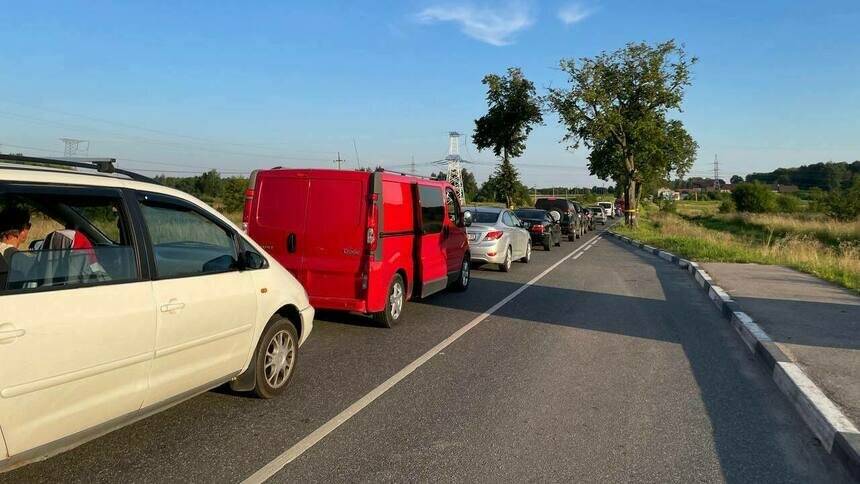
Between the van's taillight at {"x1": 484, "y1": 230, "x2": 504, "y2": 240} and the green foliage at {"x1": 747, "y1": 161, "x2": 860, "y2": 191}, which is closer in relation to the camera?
the van's taillight at {"x1": 484, "y1": 230, "x2": 504, "y2": 240}

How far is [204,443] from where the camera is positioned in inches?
162

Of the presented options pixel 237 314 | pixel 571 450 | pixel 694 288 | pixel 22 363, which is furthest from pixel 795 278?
pixel 22 363

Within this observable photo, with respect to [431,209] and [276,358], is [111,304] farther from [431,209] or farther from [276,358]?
[431,209]

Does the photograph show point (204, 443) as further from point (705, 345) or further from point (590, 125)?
point (590, 125)

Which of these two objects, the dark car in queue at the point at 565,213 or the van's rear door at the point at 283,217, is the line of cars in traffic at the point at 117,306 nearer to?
the van's rear door at the point at 283,217

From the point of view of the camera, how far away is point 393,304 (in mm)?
8016

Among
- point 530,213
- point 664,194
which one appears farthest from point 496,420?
point 664,194

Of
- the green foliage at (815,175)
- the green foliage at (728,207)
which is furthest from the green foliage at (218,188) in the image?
the green foliage at (815,175)

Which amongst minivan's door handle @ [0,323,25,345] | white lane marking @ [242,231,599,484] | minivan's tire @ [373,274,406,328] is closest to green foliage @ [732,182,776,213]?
minivan's tire @ [373,274,406,328]

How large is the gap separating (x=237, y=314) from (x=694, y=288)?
10587 mm

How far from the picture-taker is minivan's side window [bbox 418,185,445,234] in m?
8.86

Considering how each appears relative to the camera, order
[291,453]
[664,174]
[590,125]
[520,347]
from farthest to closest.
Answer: [664,174] → [590,125] → [520,347] → [291,453]

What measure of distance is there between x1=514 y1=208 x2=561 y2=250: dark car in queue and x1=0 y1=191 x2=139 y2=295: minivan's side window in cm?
Answer: 1900

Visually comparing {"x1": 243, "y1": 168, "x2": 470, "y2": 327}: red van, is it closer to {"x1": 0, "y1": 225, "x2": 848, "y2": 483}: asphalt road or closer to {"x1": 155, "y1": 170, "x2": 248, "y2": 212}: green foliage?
{"x1": 0, "y1": 225, "x2": 848, "y2": 483}: asphalt road
